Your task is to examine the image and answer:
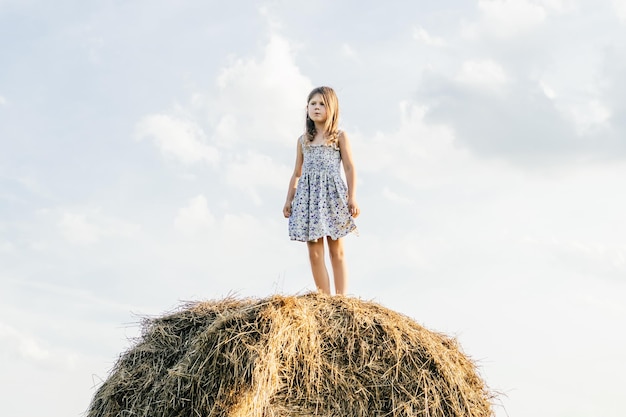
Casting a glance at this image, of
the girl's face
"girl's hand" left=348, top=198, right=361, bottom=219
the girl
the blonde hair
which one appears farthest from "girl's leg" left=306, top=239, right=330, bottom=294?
the girl's face

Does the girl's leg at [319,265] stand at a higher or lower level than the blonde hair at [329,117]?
lower

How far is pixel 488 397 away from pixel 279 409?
1807 millimetres

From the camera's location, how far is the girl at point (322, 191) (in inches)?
278

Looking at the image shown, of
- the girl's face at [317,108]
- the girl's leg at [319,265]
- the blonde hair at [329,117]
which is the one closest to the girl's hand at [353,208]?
the girl's leg at [319,265]

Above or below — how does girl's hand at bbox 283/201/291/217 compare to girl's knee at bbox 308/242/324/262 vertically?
above

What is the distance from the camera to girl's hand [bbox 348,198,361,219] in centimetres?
708

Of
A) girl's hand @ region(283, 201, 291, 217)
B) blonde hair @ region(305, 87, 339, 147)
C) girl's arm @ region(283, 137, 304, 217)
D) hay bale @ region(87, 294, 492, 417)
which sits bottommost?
hay bale @ region(87, 294, 492, 417)

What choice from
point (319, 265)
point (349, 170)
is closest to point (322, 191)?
point (349, 170)

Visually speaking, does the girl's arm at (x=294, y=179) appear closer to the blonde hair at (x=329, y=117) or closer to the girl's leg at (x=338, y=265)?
the blonde hair at (x=329, y=117)

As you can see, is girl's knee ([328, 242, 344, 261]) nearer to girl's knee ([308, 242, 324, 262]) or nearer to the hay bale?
girl's knee ([308, 242, 324, 262])

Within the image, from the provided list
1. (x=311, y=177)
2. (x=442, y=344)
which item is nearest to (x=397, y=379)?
(x=442, y=344)

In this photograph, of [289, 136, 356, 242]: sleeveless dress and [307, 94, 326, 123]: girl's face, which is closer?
[289, 136, 356, 242]: sleeveless dress

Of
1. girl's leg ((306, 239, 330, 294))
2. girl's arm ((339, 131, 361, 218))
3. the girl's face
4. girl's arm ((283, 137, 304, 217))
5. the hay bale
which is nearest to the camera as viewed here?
the hay bale

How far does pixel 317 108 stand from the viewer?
727 cm
